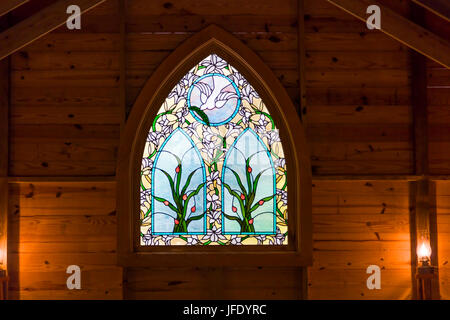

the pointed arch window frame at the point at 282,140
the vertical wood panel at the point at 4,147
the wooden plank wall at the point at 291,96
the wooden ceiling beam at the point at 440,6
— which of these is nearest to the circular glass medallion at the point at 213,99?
the pointed arch window frame at the point at 282,140

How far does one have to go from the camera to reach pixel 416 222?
4.57 meters

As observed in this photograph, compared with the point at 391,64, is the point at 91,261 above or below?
below

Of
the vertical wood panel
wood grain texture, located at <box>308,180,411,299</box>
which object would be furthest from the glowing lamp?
the vertical wood panel

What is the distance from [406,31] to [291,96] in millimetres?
1020

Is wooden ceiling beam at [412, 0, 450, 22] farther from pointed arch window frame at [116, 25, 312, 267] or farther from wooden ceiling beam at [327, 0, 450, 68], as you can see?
pointed arch window frame at [116, 25, 312, 267]

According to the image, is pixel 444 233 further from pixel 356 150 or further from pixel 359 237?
pixel 356 150

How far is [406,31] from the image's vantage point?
411 cm

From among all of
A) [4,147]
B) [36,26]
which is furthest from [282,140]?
[4,147]

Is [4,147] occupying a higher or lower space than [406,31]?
lower

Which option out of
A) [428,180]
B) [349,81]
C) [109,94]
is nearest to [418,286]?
[428,180]

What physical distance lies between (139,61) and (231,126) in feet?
3.04

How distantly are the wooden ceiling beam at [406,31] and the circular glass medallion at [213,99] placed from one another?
1.13 meters

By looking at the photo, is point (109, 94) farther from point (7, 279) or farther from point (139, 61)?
point (7, 279)

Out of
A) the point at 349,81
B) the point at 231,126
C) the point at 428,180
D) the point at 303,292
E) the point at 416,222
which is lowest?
the point at 303,292
